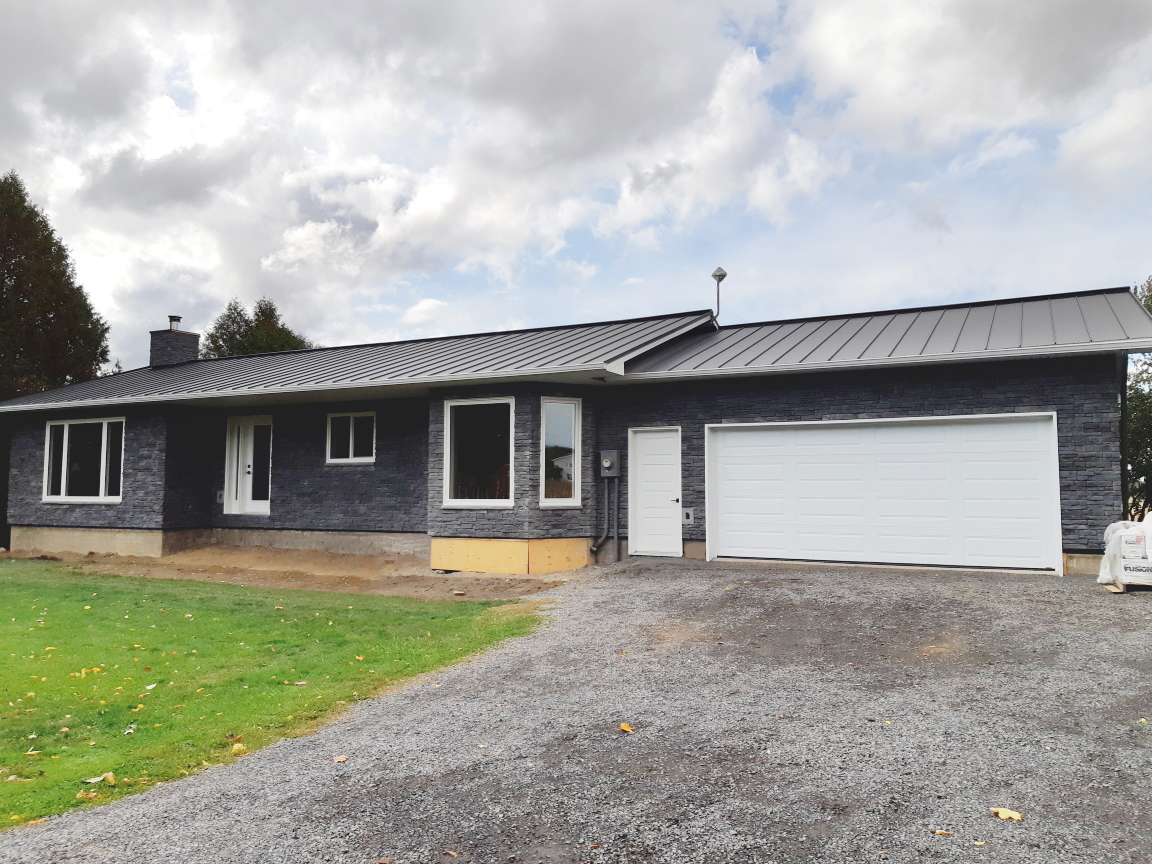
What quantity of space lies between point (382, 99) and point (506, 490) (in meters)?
6.94

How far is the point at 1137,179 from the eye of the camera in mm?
18609

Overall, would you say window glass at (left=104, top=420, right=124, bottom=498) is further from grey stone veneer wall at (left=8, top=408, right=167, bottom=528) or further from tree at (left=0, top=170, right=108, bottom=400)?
tree at (left=0, top=170, right=108, bottom=400)

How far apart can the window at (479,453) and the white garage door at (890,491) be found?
10.3ft

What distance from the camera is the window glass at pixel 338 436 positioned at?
15.4 meters

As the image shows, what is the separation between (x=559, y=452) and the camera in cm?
1266

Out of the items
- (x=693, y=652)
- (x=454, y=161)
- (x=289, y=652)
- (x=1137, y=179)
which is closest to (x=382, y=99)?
(x=454, y=161)

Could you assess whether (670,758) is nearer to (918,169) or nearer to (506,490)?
(506,490)

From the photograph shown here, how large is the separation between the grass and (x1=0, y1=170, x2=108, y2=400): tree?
18.9 meters

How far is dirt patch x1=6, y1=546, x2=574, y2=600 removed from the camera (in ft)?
37.8

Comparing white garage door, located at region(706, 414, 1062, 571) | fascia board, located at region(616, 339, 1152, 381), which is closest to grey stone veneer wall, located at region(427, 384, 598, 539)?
fascia board, located at region(616, 339, 1152, 381)

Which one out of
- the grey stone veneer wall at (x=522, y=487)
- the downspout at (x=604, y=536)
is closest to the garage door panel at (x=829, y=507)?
the downspout at (x=604, y=536)

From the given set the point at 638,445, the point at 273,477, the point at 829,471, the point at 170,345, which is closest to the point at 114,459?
the point at 273,477

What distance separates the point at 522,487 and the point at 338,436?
16.1 ft

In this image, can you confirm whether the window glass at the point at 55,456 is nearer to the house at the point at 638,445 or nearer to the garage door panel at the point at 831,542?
the house at the point at 638,445
